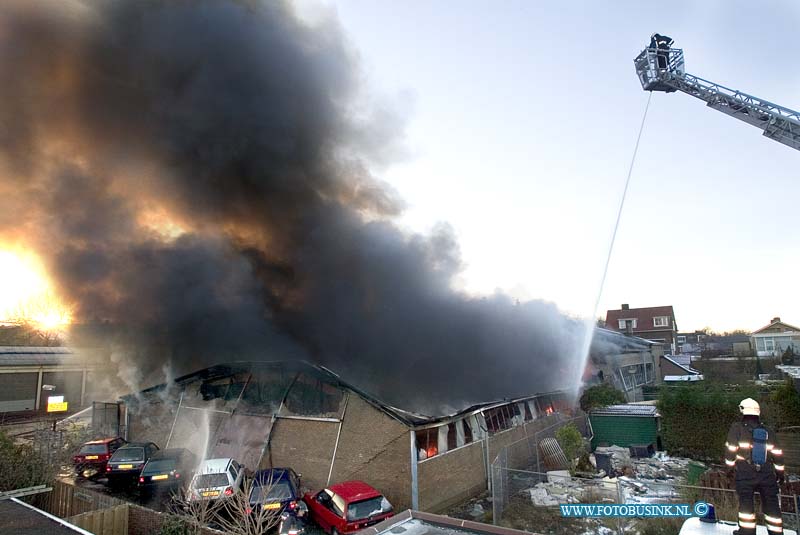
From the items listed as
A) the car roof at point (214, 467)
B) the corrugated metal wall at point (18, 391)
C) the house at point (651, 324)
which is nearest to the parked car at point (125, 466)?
the car roof at point (214, 467)

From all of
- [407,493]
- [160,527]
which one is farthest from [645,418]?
[160,527]

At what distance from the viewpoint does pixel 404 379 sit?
15.4 metres

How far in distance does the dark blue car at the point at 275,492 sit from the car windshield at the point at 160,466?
2.97m

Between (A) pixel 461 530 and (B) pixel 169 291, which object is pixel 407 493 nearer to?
(A) pixel 461 530

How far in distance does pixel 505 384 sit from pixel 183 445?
1094cm

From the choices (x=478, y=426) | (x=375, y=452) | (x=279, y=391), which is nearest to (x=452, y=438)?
(x=478, y=426)

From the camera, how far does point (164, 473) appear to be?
11578mm

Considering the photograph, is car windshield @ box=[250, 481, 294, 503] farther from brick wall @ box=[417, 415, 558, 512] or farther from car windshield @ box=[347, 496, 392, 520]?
brick wall @ box=[417, 415, 558, 512]

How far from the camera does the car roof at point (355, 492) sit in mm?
8922

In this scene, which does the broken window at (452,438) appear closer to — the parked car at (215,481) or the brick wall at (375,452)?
the brick wall at (375,452)

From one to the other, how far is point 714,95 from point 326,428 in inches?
628

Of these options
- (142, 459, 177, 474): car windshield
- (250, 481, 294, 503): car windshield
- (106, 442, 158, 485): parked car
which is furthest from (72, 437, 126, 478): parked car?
(250, 481, 294, 503): car windshield

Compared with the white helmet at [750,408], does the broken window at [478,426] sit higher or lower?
lower

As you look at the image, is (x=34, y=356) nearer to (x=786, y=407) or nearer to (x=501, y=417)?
(x=501, y=417)
